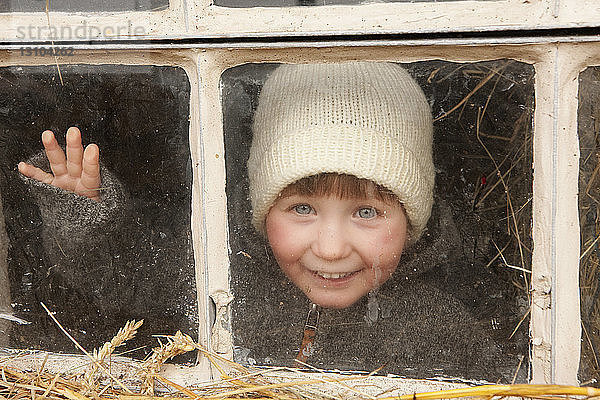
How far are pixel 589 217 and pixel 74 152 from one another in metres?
0.68

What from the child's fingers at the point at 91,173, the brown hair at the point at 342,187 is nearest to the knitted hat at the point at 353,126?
the brown hair at the point at 342,187

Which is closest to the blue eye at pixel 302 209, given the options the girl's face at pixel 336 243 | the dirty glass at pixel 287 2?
the girl's face at pixel 336 243

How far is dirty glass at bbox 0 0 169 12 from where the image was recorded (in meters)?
0.89

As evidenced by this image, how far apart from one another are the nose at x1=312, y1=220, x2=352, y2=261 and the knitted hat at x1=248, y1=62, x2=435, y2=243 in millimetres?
80

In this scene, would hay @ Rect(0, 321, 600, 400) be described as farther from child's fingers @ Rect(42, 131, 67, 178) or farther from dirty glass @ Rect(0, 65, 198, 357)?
child's fingers @ Rect(42, 131, 67, 178)

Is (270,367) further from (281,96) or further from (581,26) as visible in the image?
(581,26)

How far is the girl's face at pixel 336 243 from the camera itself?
902 mm

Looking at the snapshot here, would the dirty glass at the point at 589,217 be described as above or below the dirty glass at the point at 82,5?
below

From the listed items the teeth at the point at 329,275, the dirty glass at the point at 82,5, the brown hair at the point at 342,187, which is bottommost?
the teeth at the point at 329,275

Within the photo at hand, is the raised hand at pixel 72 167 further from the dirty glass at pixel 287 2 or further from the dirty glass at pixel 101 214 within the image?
the dirty glass at pixel 287 2

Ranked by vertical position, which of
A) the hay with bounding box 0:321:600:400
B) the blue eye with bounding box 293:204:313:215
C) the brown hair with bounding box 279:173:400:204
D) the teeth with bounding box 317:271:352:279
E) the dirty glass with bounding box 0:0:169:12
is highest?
the dirty glass with bounding box 0:0:169:12

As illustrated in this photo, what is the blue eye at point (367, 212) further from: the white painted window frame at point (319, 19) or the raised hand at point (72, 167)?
the raised hand at point (72, 167)

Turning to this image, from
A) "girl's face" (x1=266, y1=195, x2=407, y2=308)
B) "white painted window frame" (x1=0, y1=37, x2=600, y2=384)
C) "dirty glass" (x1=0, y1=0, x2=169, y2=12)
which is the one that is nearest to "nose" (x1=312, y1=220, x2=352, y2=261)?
"girl's face" (x1=266, y1=195, x2=407, y2=308)

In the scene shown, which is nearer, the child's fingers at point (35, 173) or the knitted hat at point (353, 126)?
the knitted hat at point (353, 126)
